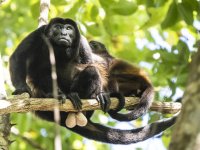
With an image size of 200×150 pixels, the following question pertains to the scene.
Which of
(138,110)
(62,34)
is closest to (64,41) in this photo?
(62,34)

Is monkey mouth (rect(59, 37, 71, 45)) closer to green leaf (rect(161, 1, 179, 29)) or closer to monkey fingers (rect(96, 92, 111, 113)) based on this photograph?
monkey fingers (rect(96, 92, 111, 113))

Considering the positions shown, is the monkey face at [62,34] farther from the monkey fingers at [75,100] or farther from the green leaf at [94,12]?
the monkey fingers at [75,100]

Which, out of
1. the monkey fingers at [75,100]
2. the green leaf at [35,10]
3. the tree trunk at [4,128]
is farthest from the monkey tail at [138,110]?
the green leaf at [35,10]

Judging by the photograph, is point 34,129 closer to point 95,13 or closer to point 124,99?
point 95,13

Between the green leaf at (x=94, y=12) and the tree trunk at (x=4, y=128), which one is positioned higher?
the green leaf at (x=94, y=12)

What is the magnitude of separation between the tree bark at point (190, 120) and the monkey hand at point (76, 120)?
101 inches

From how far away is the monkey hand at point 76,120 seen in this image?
3.87 meters

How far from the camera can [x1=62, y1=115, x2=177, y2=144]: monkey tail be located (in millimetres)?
3855

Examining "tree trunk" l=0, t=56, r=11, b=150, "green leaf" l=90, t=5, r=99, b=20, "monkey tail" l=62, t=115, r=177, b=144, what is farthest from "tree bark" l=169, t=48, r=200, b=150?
"green leaf" l=90, t=5, r=99, b=20

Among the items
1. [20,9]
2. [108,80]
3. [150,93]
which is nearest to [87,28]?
[108,80]

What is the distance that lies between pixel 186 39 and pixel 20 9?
3.54m

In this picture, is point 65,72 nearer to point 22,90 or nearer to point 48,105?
point 22,90

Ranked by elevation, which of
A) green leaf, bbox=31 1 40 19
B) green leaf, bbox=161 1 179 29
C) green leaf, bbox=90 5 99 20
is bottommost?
green leaf, bbox=161 1 179 29

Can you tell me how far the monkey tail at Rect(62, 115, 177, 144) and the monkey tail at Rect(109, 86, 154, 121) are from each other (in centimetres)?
12
